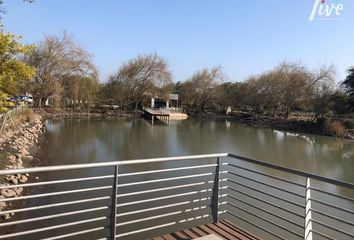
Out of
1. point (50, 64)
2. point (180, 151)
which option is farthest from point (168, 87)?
point (180, 151)

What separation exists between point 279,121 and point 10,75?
37.7m

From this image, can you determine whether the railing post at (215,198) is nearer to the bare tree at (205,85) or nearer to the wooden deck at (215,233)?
the wooden deck at (215,233)

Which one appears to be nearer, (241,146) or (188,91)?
(241,146)

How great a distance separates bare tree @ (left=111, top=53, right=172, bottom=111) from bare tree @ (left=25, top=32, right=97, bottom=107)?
1097 centimetres

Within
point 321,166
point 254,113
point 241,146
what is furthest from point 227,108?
point 321,166

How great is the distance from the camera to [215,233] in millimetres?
3826

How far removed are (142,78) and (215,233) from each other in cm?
4700

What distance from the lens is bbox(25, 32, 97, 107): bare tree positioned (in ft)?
122

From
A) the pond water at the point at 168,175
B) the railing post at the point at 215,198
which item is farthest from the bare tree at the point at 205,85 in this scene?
the railing post at the point at 215,198

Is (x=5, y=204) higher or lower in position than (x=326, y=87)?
lower

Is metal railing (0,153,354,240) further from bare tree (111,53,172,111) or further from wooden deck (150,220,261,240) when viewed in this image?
bare tree (111,53,172,111)

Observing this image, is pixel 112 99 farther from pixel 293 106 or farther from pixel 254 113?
pixel 293 106

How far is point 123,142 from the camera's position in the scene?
19.9m

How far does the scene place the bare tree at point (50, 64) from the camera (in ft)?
122
